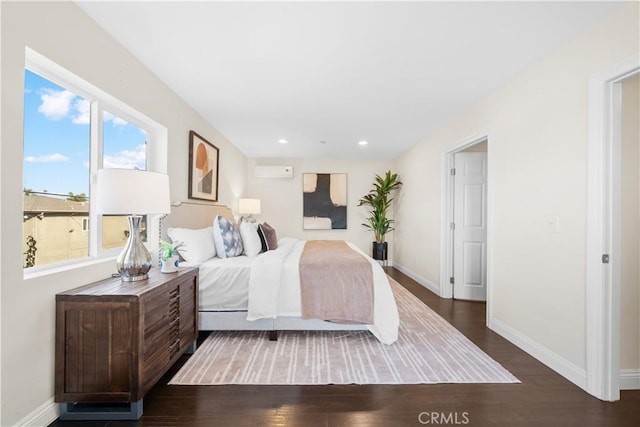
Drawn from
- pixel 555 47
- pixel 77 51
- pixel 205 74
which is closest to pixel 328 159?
pixel 205 74

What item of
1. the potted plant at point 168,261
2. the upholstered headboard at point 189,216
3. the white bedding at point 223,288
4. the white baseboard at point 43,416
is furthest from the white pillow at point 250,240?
the white baseboard at point 43,416

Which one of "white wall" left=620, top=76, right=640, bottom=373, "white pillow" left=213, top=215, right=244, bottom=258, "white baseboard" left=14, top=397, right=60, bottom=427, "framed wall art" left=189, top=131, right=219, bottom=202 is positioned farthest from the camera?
"framed wall art" left=189, top=131, right=219, bottom=202

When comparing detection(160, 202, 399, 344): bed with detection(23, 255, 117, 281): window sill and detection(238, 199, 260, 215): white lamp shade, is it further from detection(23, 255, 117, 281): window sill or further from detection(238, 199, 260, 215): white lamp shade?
detection(238, 199, 260, 215): white lamp shade

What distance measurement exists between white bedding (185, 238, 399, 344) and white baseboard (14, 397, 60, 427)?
111 cm

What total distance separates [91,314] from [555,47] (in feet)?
11.3

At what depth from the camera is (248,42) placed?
2.05 meters

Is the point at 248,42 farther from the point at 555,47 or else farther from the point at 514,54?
the point at 555,47

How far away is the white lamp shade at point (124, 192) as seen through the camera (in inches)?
64.7

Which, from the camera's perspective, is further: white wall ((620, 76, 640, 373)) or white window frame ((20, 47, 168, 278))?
white wall ((620, 76, 640, 373))

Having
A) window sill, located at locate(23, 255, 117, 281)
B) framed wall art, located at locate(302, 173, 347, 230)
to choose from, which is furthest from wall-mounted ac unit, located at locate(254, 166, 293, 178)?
window sill, located at locate(23, 255, 117, 281)

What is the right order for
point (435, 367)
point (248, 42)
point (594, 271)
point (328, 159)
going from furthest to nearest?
point (328, 159) → point (435, 367) → point (248, 42) → point (594, 271)

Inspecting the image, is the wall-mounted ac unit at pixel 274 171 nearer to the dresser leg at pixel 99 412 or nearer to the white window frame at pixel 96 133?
the white window frame at pixel 96 133

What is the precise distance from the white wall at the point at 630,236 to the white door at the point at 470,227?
6.43 ft

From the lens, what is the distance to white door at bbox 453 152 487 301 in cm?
392
